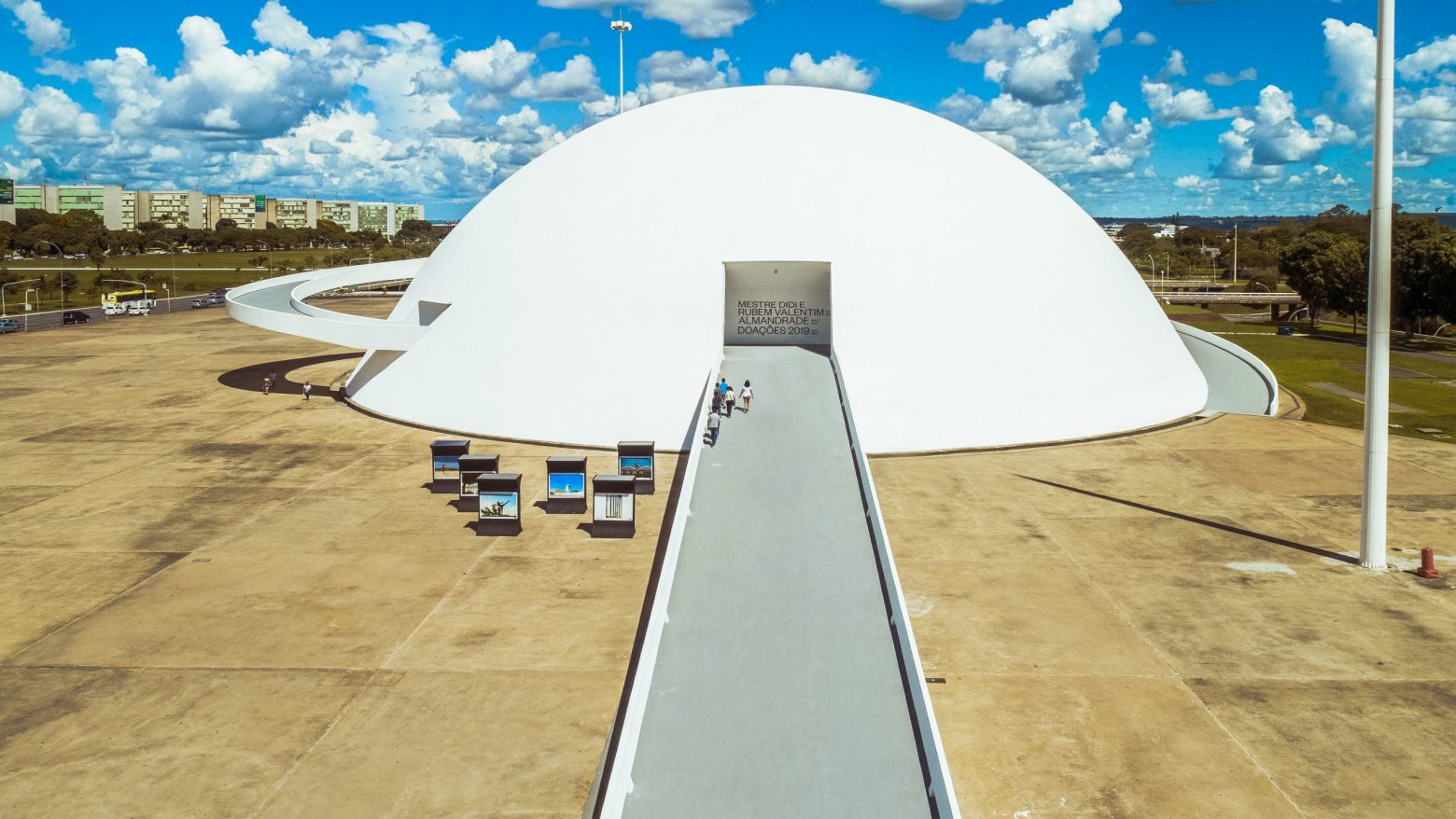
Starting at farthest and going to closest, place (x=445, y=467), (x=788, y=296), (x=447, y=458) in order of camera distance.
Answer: (x=788, y=296)
(x=445, y=467)
(x=447, y=458)

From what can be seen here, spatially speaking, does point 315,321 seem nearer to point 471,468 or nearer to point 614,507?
point 471,468

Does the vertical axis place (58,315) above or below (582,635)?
above

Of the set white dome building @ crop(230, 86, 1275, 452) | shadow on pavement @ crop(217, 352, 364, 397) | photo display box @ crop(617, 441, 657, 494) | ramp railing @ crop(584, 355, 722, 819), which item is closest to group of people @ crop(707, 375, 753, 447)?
photo display box @ crop(617, 441, 657, 494)

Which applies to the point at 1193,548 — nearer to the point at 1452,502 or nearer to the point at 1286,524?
the point at 1286,524

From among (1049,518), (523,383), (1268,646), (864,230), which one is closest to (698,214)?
(864,230)

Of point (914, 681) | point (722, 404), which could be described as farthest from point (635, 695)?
point (722, 404)

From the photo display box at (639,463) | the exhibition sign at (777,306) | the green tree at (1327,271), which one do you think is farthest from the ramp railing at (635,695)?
the green tree at (1327,271)

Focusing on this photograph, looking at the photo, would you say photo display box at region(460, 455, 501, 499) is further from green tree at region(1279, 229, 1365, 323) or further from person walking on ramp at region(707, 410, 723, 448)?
green tree at region(1279, 229, 1365, 323)
